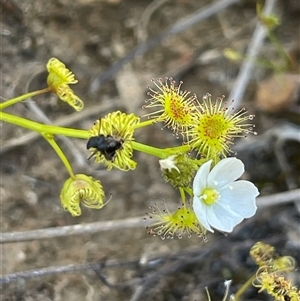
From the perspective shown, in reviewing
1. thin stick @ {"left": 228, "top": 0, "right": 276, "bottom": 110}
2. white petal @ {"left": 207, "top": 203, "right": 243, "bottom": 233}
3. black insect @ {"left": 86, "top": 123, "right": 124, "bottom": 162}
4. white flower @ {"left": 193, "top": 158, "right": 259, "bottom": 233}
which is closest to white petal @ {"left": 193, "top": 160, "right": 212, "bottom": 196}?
white flower @ {"left": 193, "top": 158, "right": 259, "bottom": 233}

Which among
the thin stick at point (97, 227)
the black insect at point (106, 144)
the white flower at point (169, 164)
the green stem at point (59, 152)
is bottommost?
the white flower at point (169, 164)

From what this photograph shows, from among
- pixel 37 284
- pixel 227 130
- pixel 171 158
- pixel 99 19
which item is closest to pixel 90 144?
pixel 171 158

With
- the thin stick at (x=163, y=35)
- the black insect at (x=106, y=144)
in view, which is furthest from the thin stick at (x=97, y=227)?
the thin stick at (x=163, y=35)

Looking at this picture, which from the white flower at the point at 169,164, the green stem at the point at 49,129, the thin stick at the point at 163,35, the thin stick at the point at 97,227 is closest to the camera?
the white flower at the point at 169,164

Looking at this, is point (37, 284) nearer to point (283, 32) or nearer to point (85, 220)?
point (85, 220)

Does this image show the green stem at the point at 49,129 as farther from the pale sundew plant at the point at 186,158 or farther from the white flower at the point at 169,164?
the white flower at the point at 169,164

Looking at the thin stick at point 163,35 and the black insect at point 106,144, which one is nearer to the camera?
the black insect at point 106,144

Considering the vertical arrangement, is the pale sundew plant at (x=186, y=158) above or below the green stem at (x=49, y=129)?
below

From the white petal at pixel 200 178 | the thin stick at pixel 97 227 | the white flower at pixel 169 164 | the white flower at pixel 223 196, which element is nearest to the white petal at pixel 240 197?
the white flower at pixel 223 196

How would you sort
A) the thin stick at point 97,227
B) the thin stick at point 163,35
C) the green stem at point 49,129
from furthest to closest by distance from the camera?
1. the thin stick at point 163,35
2. the thin stick at point 97,227
3. the green stem at point 49,129
